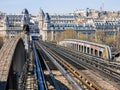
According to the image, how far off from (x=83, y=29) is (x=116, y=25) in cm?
2133

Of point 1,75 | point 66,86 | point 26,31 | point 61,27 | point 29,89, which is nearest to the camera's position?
point 1,75

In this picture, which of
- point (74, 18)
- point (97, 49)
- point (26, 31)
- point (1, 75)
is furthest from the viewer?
point (74, 18)

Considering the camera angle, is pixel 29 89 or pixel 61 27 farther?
pixel 61 27

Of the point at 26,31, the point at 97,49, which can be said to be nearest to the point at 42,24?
the point at 97,49

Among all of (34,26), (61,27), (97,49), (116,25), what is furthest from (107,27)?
(97,49)

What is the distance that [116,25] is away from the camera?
6265 inches

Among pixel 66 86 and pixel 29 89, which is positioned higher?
pixel 29 89

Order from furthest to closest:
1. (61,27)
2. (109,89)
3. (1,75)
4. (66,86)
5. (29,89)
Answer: (61,27), (66,86), (109,89), (29,89), (1,75)

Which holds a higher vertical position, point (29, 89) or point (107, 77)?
point (29, 89)

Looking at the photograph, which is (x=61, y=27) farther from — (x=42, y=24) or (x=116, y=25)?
(x=116, y=25)

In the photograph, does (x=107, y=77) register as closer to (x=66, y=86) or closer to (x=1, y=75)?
(x=66, y=86)

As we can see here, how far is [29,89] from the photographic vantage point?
1093 cm

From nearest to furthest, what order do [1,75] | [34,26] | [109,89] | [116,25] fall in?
[1,75]
[109,89]
[116,25]
[34,26]

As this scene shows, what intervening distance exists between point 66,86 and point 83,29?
127 metres
